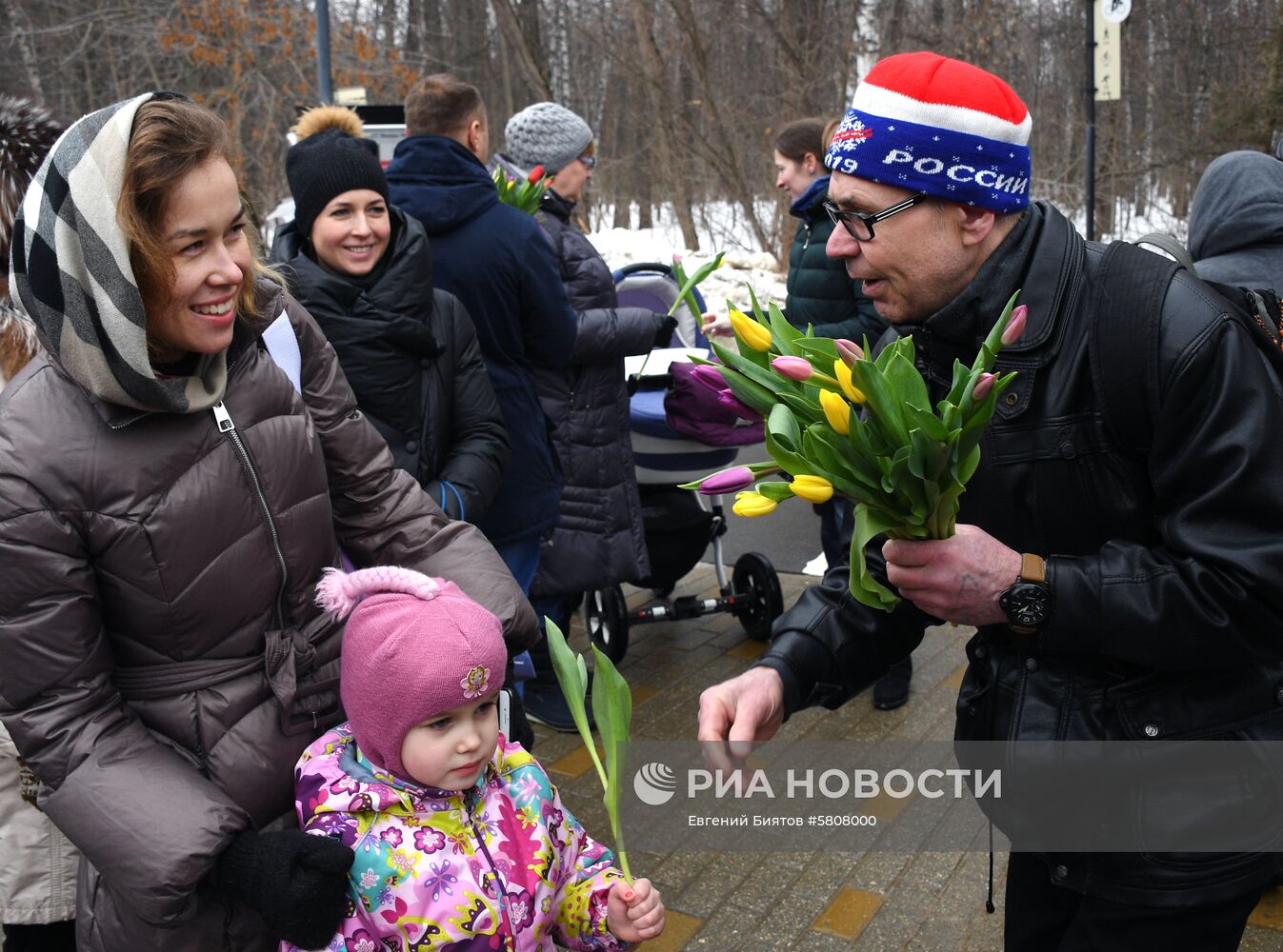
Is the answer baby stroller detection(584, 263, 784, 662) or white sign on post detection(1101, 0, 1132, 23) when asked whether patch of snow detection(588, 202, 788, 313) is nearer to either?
white sign on post detection(1101, 0, 1132, 23)

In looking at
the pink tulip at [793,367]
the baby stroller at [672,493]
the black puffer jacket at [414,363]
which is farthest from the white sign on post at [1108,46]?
the pink tulip at [793,367]

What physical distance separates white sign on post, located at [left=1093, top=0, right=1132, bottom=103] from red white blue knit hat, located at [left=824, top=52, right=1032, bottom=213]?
1134cm

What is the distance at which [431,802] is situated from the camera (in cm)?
222

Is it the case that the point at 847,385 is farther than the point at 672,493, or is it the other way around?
the point at 672,493

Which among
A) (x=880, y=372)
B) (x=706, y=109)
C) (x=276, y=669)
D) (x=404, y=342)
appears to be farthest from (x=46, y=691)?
(x=706, y=109)

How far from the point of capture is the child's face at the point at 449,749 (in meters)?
2.17

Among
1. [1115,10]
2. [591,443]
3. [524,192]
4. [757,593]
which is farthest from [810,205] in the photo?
[1115,10]

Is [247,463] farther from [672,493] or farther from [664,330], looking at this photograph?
[672,493]

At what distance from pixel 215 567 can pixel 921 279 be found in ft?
4.14

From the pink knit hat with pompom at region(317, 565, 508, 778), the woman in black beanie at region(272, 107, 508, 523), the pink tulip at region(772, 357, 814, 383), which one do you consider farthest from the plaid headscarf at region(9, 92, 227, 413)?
the woman in black beanie at region(272, 107, 508, 523)

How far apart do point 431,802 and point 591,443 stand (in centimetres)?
304

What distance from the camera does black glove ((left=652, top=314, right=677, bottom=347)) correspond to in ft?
17.2

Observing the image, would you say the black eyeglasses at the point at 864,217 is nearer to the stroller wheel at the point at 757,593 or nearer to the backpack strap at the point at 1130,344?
the backpack strap at the point at 1130,344

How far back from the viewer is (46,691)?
2.00 meters
